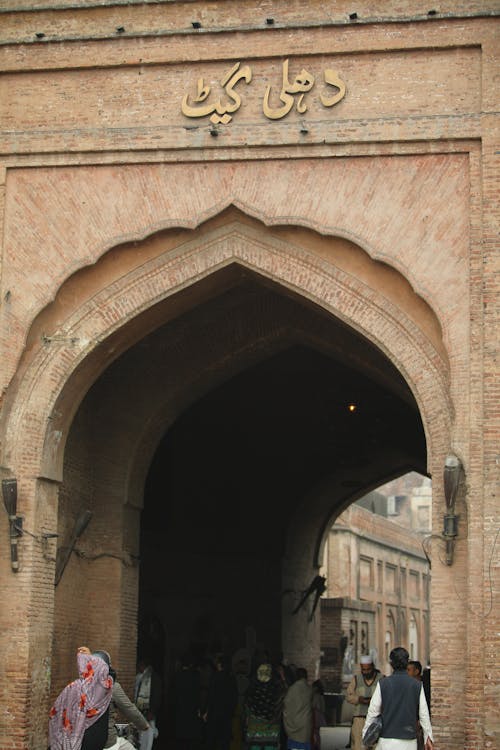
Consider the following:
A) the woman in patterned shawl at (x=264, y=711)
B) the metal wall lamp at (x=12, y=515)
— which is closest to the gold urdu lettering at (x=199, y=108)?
the metal wall lamp at (x=12, y=515)

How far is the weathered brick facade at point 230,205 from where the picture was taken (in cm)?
1078

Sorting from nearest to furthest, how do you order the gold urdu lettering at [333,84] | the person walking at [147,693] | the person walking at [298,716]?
the gold urdu lettering at [333,84], the person walking at [298,716], the person walking at [147,693]

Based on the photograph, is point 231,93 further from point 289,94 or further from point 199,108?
point 289,94

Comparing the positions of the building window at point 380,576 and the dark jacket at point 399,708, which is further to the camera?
the building window at point 380,576

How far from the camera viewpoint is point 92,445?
521 inches

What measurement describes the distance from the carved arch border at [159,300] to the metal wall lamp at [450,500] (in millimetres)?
1187

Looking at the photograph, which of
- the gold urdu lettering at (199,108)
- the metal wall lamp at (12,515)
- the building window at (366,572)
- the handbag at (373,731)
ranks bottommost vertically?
the handbag at (373,731)

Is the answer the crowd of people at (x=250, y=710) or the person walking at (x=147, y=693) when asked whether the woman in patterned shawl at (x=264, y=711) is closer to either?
the crowd of people at (x=250, y=710)

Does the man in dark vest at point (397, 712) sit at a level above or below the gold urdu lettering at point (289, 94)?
below

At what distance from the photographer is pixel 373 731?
25.1 feet

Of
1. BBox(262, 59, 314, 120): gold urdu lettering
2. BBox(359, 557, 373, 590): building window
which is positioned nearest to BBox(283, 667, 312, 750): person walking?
BBox(262, 59, 314, 120): gold urdu lettering

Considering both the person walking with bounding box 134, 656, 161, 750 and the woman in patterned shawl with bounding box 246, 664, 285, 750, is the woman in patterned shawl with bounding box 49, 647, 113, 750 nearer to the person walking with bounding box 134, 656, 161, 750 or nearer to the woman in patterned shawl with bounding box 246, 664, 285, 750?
the woman in patterned shawl with bounding box 246, 664, 285, 750

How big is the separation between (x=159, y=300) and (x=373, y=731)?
4.90 m

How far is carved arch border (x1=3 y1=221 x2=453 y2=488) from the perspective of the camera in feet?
36.5
